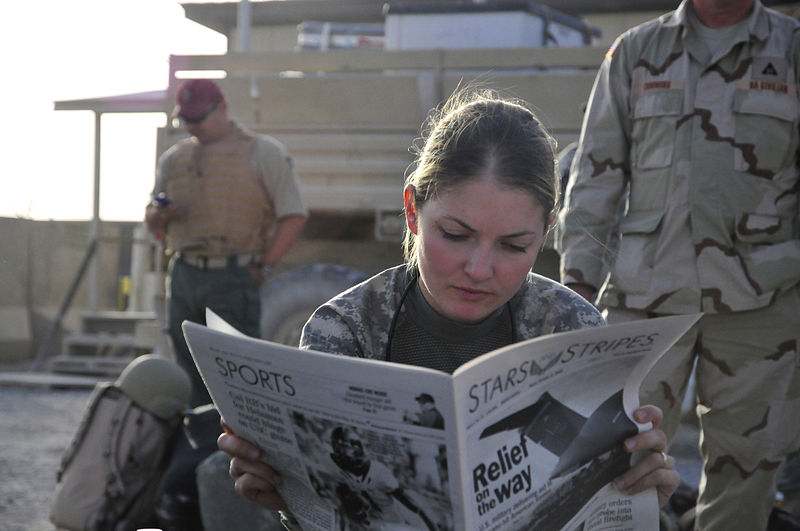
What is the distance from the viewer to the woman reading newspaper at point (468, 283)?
4.47 ft

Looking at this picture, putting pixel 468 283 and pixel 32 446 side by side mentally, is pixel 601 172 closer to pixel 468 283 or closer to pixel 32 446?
pixel 468 283

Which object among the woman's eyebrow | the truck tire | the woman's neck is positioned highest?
the woman's neck

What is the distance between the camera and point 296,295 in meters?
5.02

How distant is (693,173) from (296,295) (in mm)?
3001

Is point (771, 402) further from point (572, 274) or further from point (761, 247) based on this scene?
point (572, 274)

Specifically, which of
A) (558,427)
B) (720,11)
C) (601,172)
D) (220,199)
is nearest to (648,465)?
(558,427)

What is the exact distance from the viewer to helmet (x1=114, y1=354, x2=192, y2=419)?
312 centimetres

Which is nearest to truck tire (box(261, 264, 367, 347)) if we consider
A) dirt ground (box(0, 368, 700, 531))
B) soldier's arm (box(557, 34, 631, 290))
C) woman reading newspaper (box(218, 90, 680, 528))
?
dirt ground (box(0, 368, 700, 531))

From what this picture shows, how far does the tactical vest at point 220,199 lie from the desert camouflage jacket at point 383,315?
266cm

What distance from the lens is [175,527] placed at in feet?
9.18

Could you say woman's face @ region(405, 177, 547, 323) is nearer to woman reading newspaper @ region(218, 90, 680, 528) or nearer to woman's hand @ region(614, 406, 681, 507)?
woman reading newspaper @ region(218, 90, 680, 528)

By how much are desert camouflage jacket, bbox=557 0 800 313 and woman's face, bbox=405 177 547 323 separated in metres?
0.98

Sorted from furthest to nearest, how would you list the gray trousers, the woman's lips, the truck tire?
1. the truck tire
2. the gray trousers
3. the woman's lips

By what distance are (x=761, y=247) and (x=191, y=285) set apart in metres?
2.51
